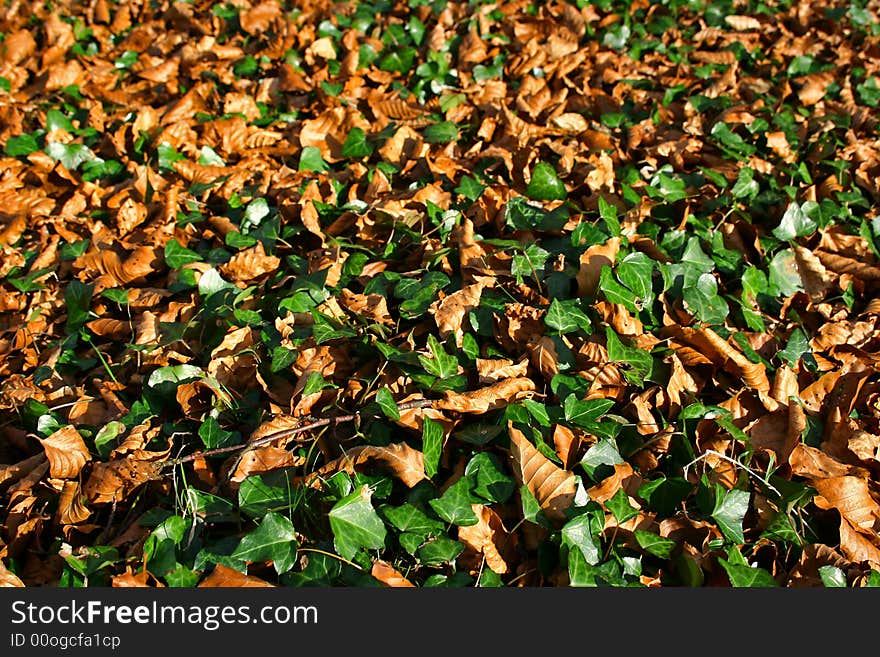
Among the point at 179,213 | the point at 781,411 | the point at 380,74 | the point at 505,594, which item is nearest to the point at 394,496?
the point at 505,594

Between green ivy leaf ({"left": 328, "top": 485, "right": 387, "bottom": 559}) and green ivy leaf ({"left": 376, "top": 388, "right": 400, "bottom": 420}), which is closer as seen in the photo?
green ivy leaf ({"left": 328, "top": 485, "right": 387, "bottom": 559})

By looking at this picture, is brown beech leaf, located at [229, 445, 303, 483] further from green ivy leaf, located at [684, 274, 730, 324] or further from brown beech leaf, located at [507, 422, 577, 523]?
green ivy leaf, located at [684, 274, 730, 324]

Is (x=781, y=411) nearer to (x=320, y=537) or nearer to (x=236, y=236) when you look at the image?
(x=320, y=537)

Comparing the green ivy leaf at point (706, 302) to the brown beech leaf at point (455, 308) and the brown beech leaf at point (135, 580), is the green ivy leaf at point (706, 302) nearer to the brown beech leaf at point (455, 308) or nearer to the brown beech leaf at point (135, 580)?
the brown beech leaf at point (455, 308)

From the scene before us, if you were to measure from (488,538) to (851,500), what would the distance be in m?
0.73

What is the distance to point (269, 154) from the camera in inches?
100

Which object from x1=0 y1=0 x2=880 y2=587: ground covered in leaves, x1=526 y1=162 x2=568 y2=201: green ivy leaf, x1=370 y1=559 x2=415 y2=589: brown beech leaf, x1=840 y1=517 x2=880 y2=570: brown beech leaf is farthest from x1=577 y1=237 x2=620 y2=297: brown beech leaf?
x1=370 y1=559 x2=415 y2=589: brown beech leaf

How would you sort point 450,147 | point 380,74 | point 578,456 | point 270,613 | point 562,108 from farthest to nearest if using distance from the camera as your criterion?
point 380,74
point 562,108
point 450,147
point 578,456
point 270,613

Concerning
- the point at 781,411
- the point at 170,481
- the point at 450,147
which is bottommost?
the point at 170,481

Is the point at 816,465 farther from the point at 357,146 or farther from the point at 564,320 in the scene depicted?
the point at 357,146

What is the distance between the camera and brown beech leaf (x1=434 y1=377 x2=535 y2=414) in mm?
1604

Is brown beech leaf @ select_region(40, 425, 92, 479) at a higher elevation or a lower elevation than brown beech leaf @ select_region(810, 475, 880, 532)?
lower

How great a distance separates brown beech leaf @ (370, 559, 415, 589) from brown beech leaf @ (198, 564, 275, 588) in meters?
0.19

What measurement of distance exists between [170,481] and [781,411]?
134 centimetres
